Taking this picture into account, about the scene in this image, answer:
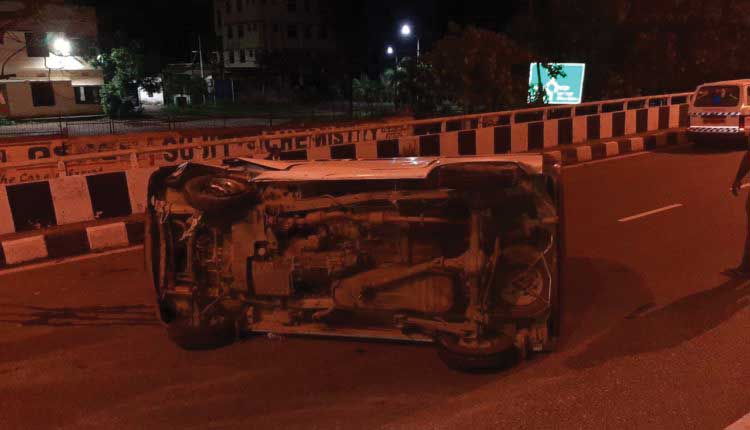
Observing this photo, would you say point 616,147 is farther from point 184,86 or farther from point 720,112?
point 184,86

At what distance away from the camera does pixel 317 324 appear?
4699 millimetres

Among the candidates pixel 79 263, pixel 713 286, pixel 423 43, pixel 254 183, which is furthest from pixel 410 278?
pixel 423 43

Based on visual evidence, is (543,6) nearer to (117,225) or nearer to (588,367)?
(117,225)

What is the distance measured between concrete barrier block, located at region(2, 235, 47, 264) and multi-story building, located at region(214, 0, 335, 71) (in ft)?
201

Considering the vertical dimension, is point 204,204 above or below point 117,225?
above

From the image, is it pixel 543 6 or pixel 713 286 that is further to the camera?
pixel 543 6

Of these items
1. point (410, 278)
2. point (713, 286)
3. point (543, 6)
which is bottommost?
point (713, 286)

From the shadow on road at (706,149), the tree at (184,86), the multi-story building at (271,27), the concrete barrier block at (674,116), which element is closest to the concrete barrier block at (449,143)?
the shadow on road at (706,149)

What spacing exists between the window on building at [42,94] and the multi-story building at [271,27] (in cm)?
2674

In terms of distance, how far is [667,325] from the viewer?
5320 mm

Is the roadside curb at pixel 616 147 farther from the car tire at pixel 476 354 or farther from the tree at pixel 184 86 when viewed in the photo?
the tree at pixel 184 86

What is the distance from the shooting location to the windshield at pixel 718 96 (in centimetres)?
1473

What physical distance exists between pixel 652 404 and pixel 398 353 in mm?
1635

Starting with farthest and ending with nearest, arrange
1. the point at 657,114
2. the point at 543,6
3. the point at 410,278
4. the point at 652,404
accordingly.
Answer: the point at 543,6
the point at 657,114
the point at 410,278
the point at 652,404
